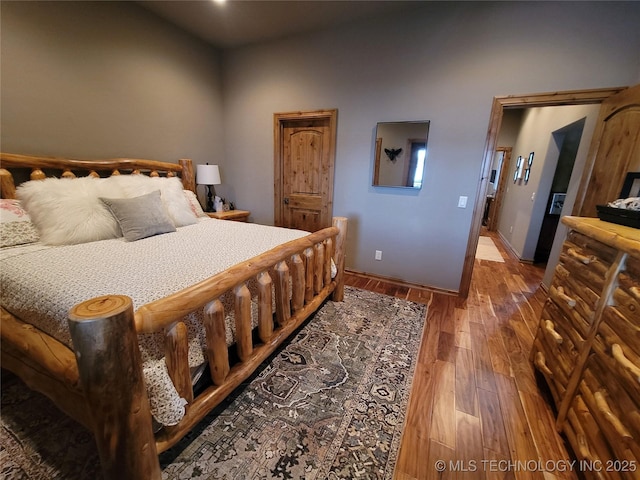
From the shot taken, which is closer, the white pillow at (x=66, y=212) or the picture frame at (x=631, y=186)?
the white pillow at (x=66, y=212)

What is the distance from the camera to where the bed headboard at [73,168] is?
183cm

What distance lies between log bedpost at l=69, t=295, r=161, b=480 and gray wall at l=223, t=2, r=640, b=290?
2.66 meters

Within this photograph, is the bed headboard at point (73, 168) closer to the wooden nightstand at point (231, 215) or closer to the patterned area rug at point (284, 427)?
the wooden nightstand at point (231, 215)

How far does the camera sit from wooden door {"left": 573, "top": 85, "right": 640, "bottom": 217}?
189 centimetres

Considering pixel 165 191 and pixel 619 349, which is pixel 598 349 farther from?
pixel 165 191

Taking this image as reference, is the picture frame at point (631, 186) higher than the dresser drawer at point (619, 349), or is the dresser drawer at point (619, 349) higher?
the picture frame at point (631, 186)

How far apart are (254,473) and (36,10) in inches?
135

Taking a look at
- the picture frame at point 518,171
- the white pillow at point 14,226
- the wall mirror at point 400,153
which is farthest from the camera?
the picture frame at point 518,171

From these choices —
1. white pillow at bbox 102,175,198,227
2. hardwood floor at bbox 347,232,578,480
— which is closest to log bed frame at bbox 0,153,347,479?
white pillow at bbox 102,175,198,227

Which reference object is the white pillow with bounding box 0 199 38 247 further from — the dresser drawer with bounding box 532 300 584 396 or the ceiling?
the dresser drawer with bounding box 532 300 584 396

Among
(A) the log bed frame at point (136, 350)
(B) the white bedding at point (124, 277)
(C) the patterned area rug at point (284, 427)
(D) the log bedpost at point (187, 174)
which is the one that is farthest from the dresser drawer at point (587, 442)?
(D) the log bedpost at point (187, 174)

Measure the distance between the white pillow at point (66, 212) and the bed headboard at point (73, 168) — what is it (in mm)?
147

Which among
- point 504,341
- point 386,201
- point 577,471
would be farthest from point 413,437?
point 386,201

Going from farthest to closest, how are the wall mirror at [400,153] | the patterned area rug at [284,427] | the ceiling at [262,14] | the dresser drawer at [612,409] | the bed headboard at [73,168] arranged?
the wall mirror at [400,153] → the ceiling at [262,14] → the bed headboard at [73,168] → the patterned area rug at [284,427] → the dresser drawer at [612,409]
